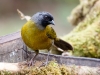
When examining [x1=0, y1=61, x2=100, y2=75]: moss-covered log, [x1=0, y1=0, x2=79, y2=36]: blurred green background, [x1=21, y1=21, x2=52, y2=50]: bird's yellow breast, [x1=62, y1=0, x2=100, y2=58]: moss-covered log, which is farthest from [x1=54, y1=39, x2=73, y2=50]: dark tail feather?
[x1=0, y1=0, x2=79, y2=36]: blurred green background

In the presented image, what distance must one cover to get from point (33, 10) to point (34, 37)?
36.3 feet

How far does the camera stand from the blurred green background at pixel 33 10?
15.7 m

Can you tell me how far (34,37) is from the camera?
6.34 m

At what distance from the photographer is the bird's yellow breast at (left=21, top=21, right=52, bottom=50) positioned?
6.32m

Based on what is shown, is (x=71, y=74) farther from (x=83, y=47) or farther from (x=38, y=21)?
(x=83, y=47)

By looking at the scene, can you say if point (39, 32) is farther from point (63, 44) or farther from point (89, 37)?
point (89, 37)

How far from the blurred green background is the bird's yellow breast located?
28.5 feet

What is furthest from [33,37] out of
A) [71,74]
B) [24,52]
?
[71,74]

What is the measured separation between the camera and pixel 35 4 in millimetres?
17422

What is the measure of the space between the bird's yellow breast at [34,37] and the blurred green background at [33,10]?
870 centimetres

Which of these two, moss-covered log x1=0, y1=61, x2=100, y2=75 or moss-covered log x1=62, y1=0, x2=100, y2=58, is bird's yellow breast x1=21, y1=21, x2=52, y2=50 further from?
moss-covered log x1=62, y1=0, x2=100, y2=58

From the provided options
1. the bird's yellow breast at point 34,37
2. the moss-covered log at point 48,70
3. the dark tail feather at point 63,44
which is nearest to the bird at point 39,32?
the bird's yellow breast at point 34,37

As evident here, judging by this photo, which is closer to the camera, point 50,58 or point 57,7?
point 50,58

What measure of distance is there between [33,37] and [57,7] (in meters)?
11.1
